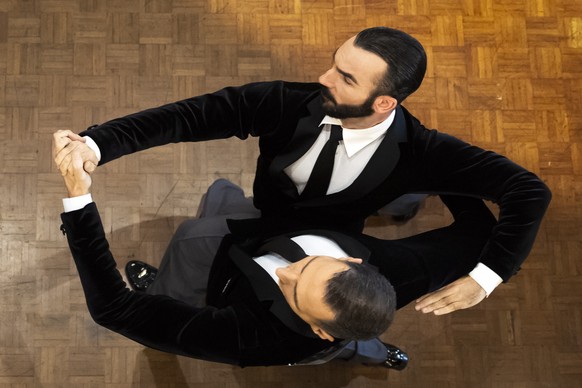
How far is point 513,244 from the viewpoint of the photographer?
7.27 ft

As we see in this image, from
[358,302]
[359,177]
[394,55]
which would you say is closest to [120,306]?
[358,302]

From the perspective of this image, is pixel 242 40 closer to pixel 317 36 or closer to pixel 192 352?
pixel 317 36

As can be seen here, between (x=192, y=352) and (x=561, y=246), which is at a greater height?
(x=192, y=352)

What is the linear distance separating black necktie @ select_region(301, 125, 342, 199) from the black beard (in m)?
0.05

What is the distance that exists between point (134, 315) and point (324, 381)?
1278 millimetres


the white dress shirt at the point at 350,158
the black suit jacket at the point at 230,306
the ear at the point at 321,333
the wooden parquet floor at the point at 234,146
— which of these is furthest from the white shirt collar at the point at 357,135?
the wooden parquet floor at the point at 234,146

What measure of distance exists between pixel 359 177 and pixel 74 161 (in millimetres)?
838

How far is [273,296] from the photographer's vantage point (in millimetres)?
1953

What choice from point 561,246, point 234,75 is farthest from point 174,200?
point 561,246

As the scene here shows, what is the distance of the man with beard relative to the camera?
2.06 meters

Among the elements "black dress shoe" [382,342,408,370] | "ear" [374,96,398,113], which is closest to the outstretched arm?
"ear" [374,96,398,113]

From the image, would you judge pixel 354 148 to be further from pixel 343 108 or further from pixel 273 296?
pixel 273 296

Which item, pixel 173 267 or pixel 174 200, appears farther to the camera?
pixel 174 200

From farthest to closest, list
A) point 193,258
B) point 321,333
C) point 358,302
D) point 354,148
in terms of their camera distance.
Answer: point 193,258
point 354,148
point 321,333
point 358,302
